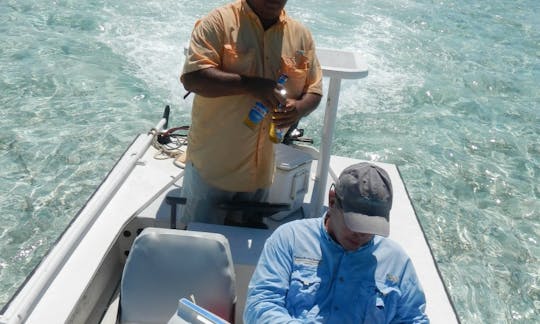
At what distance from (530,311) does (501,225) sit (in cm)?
121

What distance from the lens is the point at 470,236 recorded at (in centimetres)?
491

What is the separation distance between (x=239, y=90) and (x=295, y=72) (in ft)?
1.09

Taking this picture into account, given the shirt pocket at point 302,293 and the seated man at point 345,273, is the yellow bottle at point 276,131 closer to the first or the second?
the seated man at point 345,273

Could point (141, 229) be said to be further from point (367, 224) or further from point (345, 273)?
point (367, 224)

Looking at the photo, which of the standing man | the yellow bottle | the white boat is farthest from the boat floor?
the yellow bottle

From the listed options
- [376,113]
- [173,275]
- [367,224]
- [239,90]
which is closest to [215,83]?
[239,90]

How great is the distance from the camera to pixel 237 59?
245 centimetres

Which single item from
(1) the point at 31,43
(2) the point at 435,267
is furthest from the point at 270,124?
(1) the point at 31,43

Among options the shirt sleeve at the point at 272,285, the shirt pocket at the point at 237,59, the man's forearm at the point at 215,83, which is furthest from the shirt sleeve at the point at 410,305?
the shirt pocket at the point at 237,59

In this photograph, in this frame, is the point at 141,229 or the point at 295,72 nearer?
the point at 295,72

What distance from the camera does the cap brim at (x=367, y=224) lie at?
1825 millimetres

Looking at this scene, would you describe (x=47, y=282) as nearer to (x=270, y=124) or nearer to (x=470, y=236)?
(x=270, y=124)

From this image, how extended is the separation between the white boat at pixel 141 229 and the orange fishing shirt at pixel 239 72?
0.31 meters

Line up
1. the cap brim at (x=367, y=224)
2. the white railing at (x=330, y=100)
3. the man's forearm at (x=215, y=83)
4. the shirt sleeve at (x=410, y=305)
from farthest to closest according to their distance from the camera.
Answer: the white railing at (x=330, y=100), the man's forearm at (x=215, y=83), the shirt sleeve at (x=410, y=305), the cap brim at (x=367, y=224)
